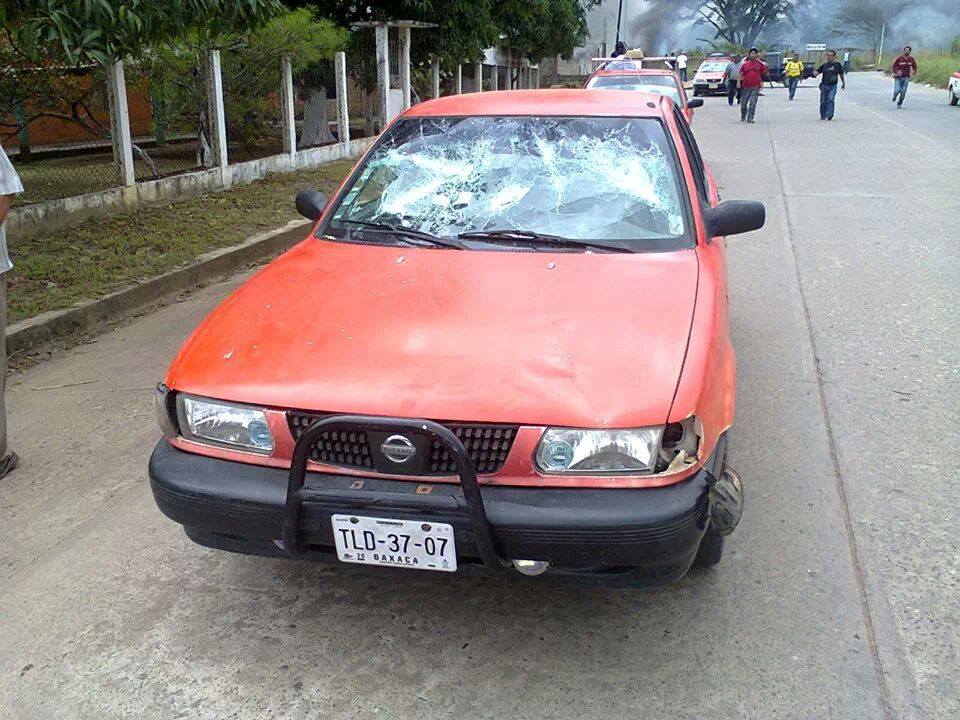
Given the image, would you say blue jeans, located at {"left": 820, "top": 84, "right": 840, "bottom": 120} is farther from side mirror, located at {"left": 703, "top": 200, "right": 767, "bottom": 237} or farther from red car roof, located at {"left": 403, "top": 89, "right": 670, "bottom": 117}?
side mirror, located at {"left": 703, "top": 200, "right": 767, "bottom": 237}

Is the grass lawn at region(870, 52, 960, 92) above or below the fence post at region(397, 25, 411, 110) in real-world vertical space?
below

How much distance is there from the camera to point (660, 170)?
3867 mm

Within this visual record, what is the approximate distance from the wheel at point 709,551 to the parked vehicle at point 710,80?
131ft

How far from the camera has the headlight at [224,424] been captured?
272cm

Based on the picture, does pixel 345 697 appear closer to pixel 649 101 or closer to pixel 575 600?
pixel 575 600

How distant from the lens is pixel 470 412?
252 centimetres

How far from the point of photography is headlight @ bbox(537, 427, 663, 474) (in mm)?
2523

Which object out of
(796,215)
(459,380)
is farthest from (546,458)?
(796,215)

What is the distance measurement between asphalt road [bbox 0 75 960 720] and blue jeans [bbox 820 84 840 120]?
1788cm

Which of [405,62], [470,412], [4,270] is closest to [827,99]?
[405,62]

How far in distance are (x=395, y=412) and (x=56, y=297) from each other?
488 centimetres

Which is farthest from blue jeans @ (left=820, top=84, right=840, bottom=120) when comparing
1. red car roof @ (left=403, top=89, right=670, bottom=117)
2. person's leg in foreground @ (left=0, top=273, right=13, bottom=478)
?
person's leg in foreground @ (left=0, top=273, right=13, bottom=478)

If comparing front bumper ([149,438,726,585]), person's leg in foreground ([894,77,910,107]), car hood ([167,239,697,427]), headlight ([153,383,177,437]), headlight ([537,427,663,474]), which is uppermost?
car hood ([167,239,697,427])

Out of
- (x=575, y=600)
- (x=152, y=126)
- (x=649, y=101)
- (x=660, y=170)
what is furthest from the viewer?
(x=152, y=126)
